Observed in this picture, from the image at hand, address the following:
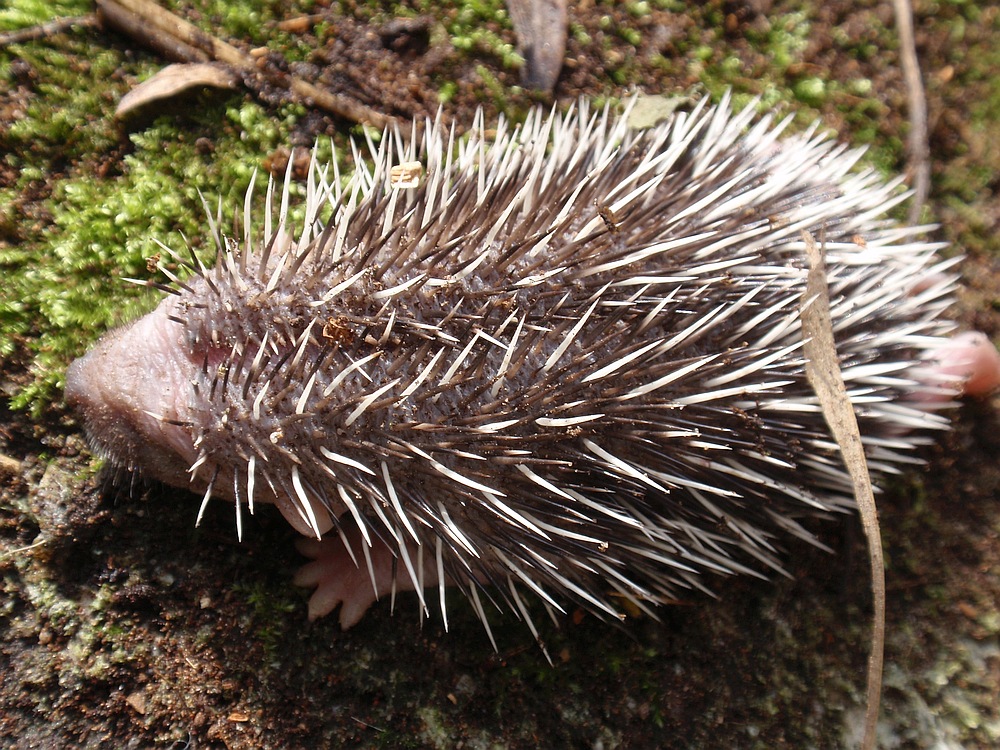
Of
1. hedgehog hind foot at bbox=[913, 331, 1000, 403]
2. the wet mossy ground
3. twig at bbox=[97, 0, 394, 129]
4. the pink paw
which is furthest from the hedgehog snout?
the pink paw

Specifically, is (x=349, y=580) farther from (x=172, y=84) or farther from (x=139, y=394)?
(x=172, y=84)

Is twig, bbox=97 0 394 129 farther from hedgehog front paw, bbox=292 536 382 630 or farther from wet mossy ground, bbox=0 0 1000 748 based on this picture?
hedgehog front paw, bbox=292 536 382 630

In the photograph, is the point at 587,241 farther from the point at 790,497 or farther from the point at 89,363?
the point at 89,363

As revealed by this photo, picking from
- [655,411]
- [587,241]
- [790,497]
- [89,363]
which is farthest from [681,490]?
[89,363]

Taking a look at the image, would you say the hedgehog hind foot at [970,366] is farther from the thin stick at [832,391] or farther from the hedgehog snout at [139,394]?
the hedgehog snout at [139,394]

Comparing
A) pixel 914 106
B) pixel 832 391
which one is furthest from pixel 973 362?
pixel 832 391
